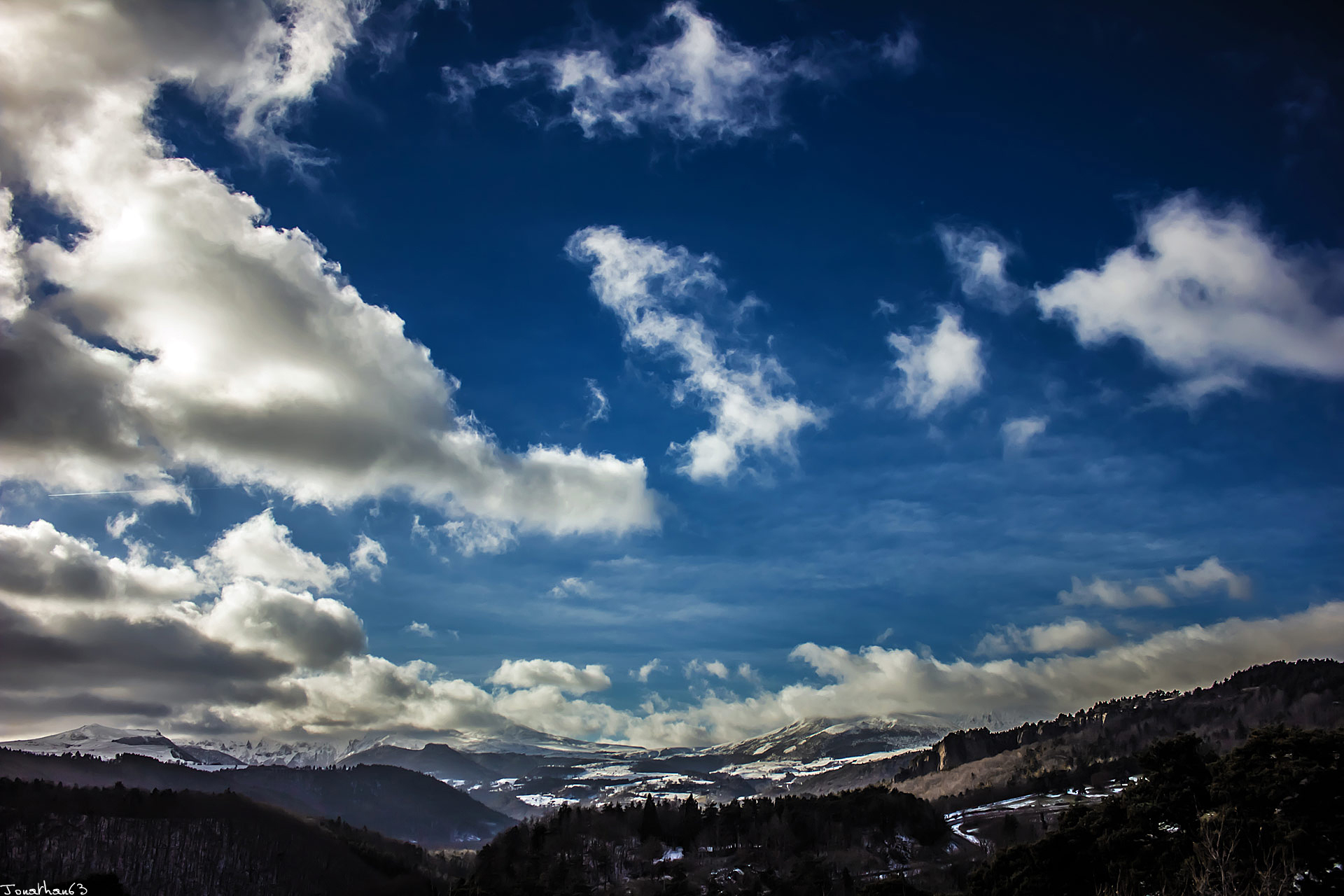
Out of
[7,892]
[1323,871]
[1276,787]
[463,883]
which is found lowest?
[463,883]

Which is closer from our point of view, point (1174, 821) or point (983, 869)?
point (1174, 821)

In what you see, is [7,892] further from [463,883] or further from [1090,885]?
[1090,885]

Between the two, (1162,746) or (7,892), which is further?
(7,892)

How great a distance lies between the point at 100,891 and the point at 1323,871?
150m

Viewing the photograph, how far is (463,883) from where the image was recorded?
196125 millimetres

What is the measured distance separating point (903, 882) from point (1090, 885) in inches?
1109

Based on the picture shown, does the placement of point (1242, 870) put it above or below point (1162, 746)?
below

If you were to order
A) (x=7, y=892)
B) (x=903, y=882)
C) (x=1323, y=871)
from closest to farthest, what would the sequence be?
(x=1323, y=871) < (x=903, y=882) < (x=7, y=892)

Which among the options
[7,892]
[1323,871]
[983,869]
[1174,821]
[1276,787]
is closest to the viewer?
[1323,871]

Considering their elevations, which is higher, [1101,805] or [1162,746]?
[1162,746]

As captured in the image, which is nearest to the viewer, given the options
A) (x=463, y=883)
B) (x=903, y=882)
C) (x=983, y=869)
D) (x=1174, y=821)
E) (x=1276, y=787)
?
(x=1276, y=787)

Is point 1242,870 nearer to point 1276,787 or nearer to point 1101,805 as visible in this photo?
point 1276,787

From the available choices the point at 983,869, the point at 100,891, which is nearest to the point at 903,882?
the point at 983,869

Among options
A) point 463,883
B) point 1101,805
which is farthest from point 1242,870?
point 463,883
